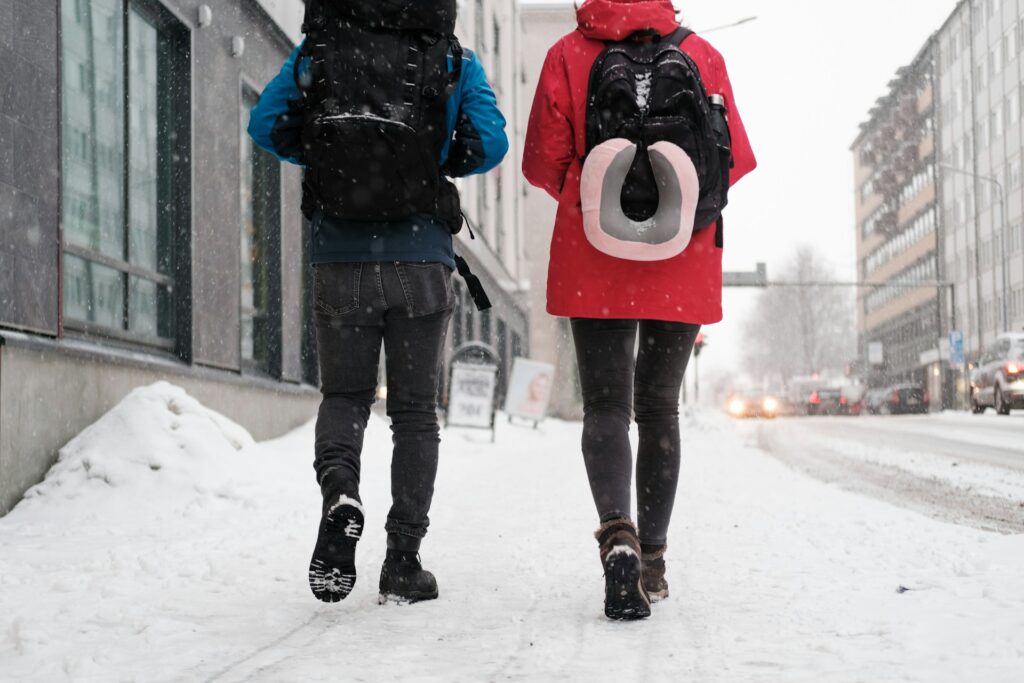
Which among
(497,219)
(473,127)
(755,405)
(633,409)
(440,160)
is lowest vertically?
(755,405)

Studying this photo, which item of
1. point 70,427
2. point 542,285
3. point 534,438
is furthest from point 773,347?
point 70,427

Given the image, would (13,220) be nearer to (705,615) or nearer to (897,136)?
(705,615)

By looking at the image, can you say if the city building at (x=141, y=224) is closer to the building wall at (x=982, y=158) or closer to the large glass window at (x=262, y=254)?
the large glass window at (x=262, y=254)

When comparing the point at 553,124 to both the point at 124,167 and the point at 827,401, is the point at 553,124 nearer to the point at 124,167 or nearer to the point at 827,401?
the point at 124,167

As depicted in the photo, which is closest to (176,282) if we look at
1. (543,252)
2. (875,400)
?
(543,252)

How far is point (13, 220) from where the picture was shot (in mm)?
6074

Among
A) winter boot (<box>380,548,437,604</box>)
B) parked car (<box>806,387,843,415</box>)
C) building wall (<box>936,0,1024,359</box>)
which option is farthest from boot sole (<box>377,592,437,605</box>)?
parked car (<box>806,387,843,415</box>)

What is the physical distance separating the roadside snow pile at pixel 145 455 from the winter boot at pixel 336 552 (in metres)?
3.19

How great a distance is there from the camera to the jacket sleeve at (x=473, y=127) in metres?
3.59

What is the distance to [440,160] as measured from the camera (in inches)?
142

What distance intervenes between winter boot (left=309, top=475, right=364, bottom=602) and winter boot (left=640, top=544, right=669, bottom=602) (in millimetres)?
967

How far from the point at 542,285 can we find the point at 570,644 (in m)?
45.5

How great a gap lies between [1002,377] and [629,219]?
23.5m

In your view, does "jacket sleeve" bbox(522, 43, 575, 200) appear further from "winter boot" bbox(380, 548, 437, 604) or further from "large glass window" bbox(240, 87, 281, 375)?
"large glass window" bbox(240, 87, 281, 375)
